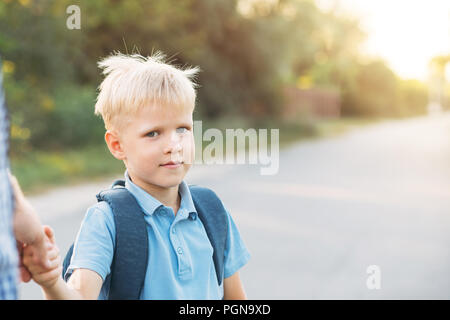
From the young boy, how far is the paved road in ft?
10.1

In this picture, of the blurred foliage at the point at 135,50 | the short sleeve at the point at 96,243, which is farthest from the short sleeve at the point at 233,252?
the blurred foliage at the point at 135,50

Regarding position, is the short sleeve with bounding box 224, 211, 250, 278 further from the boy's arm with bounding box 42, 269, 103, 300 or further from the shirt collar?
the boy's arm with bounding box 42, 269, 103, 300

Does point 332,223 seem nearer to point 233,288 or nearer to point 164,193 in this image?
point 233,288

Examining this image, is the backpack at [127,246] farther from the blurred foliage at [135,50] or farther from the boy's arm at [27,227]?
the blurred foliage at [135,50]

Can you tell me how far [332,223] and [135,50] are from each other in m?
3.01

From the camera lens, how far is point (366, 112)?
40.7 meters

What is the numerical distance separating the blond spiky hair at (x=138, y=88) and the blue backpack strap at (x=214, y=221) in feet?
0.93

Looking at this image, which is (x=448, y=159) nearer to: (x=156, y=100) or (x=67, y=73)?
(x=67, y=73)

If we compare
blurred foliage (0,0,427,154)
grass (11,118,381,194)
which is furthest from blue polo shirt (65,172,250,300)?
grass (11,118,381,194)

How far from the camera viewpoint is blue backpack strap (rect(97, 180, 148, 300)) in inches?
57.6

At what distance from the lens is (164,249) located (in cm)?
154

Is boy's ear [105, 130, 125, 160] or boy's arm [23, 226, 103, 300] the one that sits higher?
boy's ear [105, 130, 125, 160]

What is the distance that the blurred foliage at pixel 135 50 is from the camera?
10969mm

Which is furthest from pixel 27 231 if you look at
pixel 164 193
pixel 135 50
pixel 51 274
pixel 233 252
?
pixel 135 50
